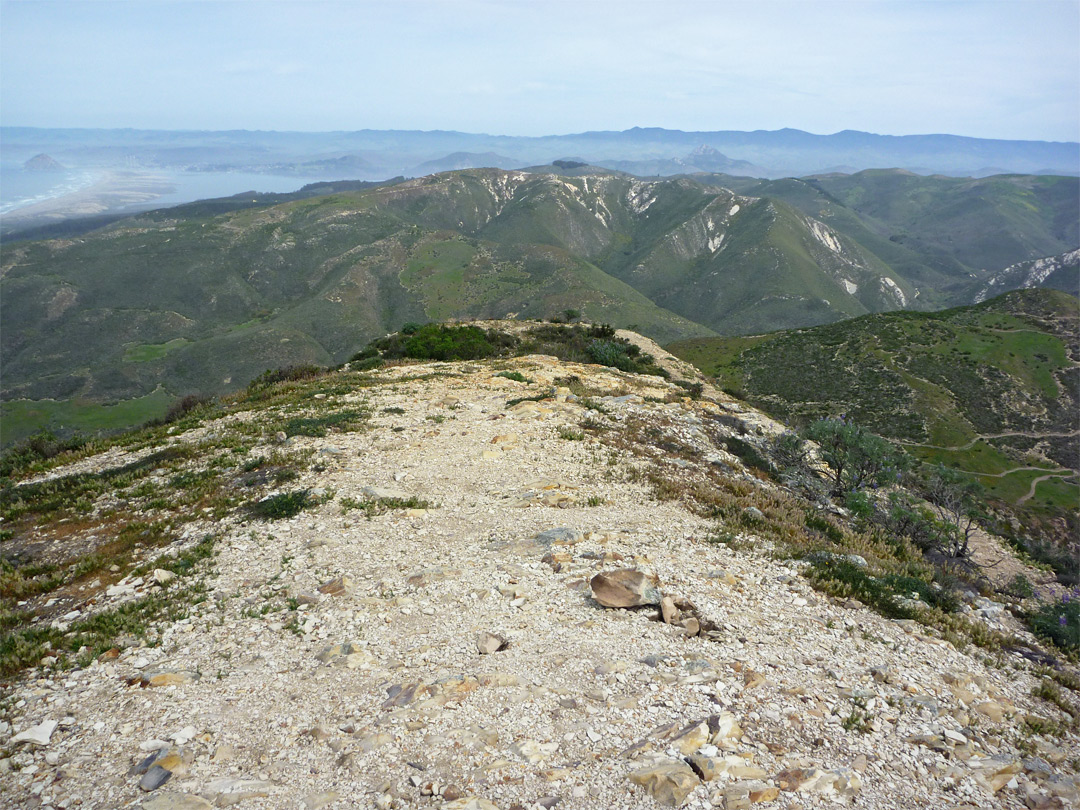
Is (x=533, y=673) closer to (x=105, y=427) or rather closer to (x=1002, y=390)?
(x=1002, y=390)

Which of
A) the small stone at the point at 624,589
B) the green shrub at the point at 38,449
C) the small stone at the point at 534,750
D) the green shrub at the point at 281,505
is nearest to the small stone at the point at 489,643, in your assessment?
the small stone at the point at 534,750

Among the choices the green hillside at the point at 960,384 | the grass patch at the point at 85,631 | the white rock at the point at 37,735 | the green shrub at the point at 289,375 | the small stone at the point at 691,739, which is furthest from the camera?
the green hillside at the point at 960,384

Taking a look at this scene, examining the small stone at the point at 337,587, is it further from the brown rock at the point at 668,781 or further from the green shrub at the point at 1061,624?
the green shrub at the point at 1061,624

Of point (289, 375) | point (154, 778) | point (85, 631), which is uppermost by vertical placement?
point (154, 778)

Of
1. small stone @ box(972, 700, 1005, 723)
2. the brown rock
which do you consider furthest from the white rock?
small stone @ box(972, 700, 1005, 723)

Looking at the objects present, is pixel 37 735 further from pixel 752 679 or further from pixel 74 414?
pixel 74 414

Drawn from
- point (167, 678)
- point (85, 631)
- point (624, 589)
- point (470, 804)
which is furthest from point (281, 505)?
point (470, 804)

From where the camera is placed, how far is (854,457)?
2122 centimetres

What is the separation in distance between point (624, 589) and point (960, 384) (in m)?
86.4

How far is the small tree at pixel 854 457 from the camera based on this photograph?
20.3 m

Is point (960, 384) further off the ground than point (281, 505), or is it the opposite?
point (281, 505)

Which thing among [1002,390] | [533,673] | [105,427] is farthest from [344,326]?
[533,673]

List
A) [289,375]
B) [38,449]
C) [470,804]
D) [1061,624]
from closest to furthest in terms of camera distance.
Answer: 1. [470,804]
2. [1061,624]
3. [38,449]
4. [289,375]

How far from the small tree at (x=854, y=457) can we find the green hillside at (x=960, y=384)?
3771 cm
